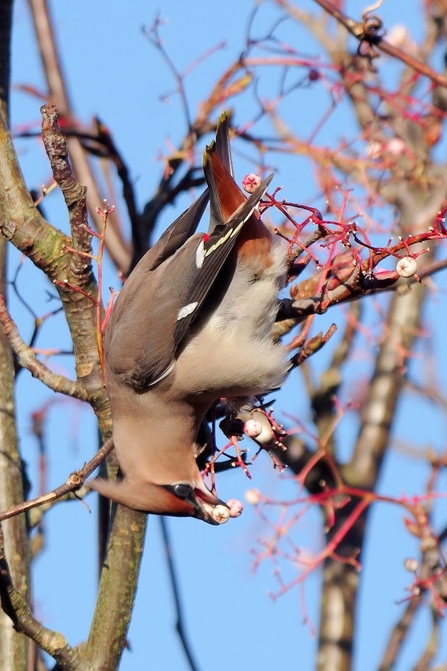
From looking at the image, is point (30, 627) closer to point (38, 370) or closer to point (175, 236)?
point (38, 370)

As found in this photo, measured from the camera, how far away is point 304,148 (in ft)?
17.7

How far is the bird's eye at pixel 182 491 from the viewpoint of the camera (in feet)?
10.7

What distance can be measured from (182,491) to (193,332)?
664 mm

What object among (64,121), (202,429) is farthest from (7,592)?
(64,121)

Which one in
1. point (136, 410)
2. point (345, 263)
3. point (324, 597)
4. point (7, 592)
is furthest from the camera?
point (324, 597)

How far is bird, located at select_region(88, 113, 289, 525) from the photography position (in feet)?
11.2

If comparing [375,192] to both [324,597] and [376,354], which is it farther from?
[324,597]

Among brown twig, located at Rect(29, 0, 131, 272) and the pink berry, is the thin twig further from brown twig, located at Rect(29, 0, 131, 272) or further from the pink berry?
brown twig, located at Rect(29, 0, 131, 272)

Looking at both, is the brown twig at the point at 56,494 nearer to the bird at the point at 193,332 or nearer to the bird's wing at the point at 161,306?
the bird at the point at 193,332

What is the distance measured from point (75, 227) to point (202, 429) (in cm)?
105

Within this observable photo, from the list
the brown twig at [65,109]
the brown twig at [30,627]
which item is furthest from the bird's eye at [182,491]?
the brown twig at [65,109]

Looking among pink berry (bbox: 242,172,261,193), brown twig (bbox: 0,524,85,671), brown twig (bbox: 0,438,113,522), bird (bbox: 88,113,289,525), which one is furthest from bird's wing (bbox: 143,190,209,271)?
brown twig (bbox: 0,524,85,671)

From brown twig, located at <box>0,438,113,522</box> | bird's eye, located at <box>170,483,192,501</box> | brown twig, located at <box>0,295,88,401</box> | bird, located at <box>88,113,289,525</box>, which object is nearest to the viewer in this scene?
brown twig, located at <box>0,438,113,522</box>

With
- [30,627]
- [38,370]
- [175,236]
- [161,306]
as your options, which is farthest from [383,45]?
[30,627]
